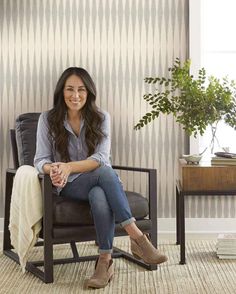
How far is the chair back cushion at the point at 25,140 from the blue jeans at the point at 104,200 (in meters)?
0.57

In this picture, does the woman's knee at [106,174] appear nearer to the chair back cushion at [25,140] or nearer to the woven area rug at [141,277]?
the woven area rug at [141,277]

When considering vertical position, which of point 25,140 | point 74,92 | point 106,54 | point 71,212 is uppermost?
point 106,54

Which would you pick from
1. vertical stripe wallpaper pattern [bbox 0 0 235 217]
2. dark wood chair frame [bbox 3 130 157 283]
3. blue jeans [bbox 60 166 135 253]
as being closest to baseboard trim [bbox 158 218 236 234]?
vertical stripe wallpaper pattern [bbox 0 0 235 217]

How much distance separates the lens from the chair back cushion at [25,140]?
3.78 meters

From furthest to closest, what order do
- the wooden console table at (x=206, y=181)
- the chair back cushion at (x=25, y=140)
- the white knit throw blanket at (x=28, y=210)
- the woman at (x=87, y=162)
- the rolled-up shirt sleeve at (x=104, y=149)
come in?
the chair back cushion at (x=25, y=140), the wooden console table at (x=206, y=181), the rolled-up shirt sleeve at (x=104, y=149), the white knit throw blanket at (x=28, y=210), the woman at (x=87, y=162)

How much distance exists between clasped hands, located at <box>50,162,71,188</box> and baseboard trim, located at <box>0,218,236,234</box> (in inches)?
51.2

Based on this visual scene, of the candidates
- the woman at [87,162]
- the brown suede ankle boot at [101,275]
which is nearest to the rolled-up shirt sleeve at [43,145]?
the woman at [87,162]

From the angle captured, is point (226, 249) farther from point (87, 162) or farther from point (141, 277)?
point (87, 162)

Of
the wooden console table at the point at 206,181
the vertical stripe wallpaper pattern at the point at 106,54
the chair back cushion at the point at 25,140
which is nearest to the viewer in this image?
the wooden console table at the point at 206,181

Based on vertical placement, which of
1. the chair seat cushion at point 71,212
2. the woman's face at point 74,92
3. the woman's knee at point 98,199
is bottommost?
the chair seat cushion at point 71,212

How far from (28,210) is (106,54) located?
151 cm

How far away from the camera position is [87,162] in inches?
132

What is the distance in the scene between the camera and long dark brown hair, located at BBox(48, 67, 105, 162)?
3.45 meters

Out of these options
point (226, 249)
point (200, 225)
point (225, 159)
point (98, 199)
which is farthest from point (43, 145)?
point (200, 225)
